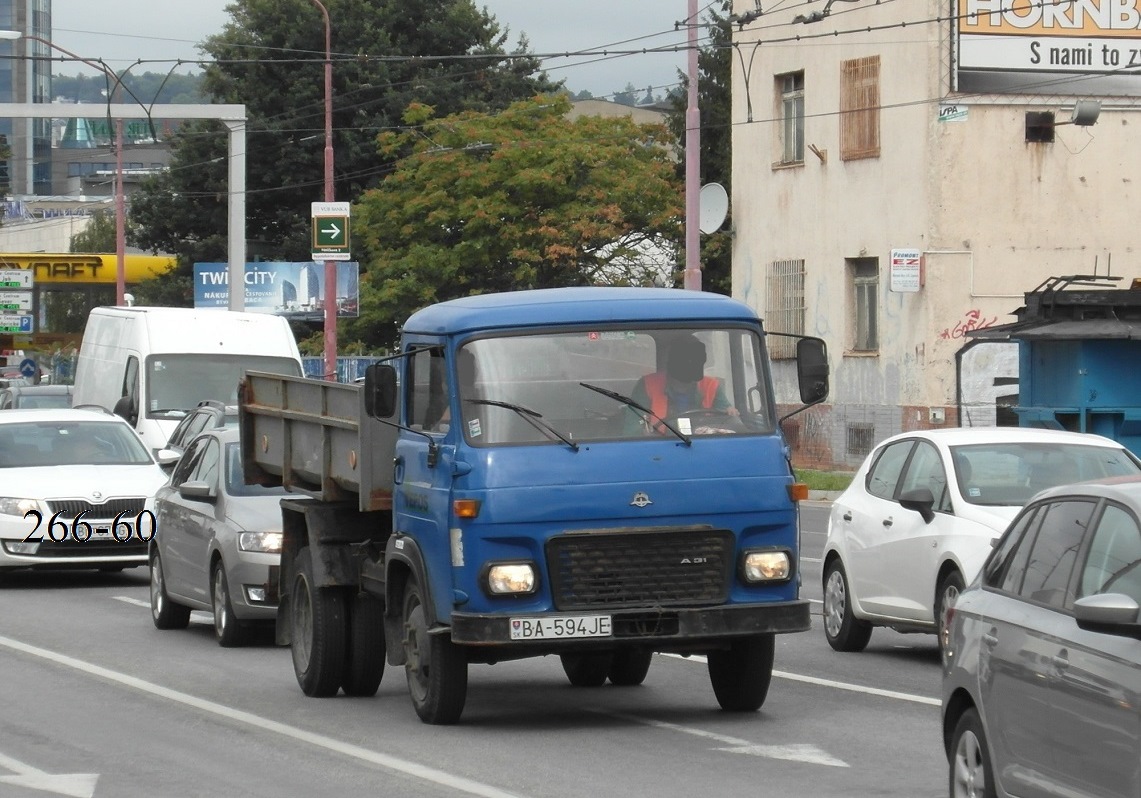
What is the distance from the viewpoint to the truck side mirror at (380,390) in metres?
10.6

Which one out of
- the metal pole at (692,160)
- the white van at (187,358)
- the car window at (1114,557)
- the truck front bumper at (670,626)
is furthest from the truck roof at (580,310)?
the metal pole at (692,160)

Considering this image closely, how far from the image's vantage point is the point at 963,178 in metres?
36.3

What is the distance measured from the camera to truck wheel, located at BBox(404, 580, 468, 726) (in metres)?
10.5

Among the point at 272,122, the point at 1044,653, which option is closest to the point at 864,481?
the point at 1044,653

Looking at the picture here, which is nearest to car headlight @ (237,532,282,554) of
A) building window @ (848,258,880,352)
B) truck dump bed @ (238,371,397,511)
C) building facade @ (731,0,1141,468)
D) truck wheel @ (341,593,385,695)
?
truck dump bed @ (238,371,397,511)

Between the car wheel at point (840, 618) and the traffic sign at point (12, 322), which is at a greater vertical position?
the traffic sign at point (12, 322)

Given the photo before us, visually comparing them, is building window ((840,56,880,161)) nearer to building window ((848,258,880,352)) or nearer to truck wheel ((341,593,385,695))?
building window ((848,258,880,352))

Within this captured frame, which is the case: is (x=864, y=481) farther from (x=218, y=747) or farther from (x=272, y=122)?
(x=272, y=122)

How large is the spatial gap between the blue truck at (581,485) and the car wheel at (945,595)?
2.14 meters

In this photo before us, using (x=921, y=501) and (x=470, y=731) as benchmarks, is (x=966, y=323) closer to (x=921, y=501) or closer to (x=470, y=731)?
(x=921, y=501)

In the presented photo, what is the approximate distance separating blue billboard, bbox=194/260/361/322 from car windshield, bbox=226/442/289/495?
5005 centimetres

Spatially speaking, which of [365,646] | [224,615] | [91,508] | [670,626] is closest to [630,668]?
[365,646]

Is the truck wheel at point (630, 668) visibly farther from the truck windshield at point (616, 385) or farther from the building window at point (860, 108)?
the building window at point (860, 108)

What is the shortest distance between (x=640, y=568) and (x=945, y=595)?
3.27m
